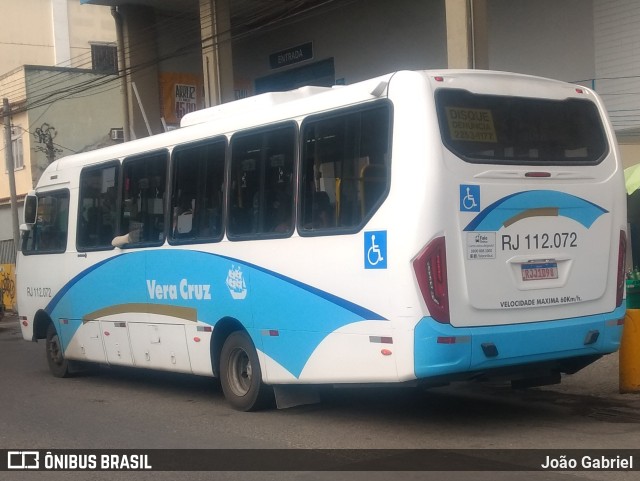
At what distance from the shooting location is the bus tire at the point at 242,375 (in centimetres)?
996

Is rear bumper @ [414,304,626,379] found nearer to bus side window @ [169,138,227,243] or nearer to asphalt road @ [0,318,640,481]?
asphalt road @ [0,318,640,481]

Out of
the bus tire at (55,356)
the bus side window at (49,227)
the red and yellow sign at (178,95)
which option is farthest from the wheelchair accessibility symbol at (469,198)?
the red and yellow sign at (178,95)

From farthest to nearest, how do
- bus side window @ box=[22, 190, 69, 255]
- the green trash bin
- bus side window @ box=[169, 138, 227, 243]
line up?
bus side window @ box=[22, 190, 69, 255] → the green trash bin → bus side window @ box=[169, 138, 227, 243]

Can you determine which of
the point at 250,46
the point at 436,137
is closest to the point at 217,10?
the point at 250,46

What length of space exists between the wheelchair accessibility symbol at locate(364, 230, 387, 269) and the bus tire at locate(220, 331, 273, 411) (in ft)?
7.00

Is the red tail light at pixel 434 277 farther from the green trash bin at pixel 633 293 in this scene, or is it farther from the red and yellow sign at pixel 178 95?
the red and yellow sign at pixel 178 95

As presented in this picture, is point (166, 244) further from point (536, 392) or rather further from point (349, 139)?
point (536, 392)

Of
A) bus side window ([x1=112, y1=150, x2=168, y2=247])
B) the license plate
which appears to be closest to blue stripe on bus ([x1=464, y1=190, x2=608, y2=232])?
the license plate

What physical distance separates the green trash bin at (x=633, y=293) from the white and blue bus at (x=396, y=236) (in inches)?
142

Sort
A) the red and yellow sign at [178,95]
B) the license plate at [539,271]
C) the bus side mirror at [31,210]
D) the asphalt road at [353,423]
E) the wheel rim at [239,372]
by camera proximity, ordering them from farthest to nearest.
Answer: the red and yellow sign at [178,95] < the bus side mirror at [31,210] < the wheel rim at [239,372] < the license plate at [539,271] < the asphalt road at [353,423]

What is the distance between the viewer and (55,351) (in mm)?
14172

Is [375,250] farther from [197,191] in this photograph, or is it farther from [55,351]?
[55,351]

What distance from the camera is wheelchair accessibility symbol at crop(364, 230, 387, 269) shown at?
8148 millimetres

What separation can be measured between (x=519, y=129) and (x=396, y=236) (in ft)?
5.46
